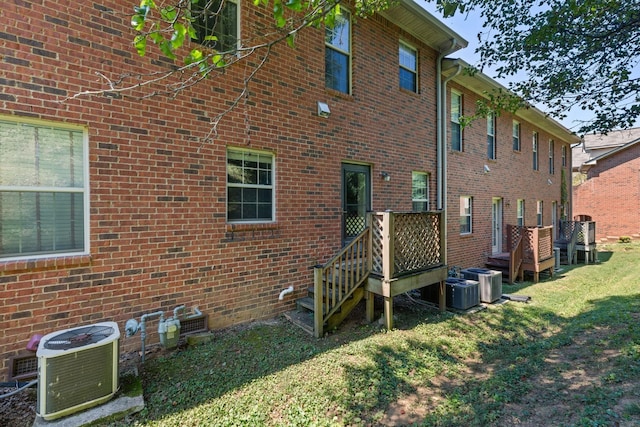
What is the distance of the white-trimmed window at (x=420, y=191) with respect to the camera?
27.5 ft

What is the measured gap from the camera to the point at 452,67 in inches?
344

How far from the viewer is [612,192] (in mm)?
19547

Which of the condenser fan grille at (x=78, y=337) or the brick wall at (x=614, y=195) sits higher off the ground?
the brick wall at (x=614, y=195)

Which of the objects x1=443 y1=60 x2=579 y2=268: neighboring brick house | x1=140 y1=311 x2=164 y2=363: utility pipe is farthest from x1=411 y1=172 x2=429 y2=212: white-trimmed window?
x1=140 y1=311 x2=164 y2=363: utility pipe

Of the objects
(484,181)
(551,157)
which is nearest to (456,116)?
(484,181)

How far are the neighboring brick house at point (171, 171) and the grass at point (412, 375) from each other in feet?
3.43

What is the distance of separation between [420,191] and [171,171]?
21.3 ft

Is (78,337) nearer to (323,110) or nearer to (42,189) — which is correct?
(42,189)

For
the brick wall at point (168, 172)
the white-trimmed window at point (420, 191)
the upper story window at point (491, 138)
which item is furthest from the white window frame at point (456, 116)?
the brick wall at point (168, 172)

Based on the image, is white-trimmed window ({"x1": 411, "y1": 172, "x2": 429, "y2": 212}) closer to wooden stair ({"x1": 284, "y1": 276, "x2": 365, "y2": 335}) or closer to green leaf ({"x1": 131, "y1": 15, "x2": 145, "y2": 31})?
wooden stair ({"x1": 284, "y1": 276, "x2": 365, "y2": 335})

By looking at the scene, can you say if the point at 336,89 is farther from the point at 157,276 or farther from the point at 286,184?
the point at 157,276

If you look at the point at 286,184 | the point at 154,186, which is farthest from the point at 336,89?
the point at 154,186

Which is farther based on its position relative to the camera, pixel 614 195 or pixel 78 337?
pixel 614 195

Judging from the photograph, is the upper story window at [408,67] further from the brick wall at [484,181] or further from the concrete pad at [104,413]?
the concrete pad at [104,413]
